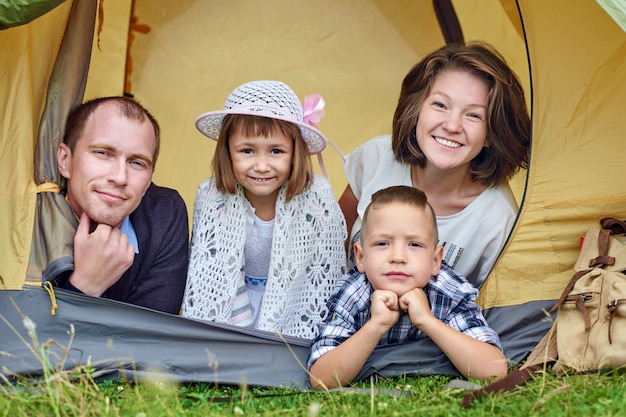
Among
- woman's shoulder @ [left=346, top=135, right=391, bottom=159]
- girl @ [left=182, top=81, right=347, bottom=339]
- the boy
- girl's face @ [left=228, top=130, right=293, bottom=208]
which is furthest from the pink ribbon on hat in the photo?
the boy

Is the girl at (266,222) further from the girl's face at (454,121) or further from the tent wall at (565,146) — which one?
the tent wall at (565,146)

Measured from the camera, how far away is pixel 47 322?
8.45ft

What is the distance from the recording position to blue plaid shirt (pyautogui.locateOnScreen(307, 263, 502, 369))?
2.62 meters

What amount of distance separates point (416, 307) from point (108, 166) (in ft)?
3.33

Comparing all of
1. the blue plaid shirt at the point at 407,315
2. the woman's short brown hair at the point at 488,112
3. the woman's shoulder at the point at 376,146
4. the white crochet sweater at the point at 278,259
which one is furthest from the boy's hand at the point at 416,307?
the woman's shoulder at the point at 376,146

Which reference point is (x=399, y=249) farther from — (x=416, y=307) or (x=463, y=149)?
(x=463, y=149)

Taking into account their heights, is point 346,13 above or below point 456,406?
above

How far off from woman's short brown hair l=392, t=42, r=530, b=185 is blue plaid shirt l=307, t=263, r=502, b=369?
565 mm

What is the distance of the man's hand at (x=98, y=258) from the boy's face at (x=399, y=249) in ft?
2.38

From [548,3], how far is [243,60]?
→ 52.6 inches

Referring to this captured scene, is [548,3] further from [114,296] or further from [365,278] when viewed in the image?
[114,296]

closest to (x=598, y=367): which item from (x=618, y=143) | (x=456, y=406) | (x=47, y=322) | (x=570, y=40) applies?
(x=456, y=406)

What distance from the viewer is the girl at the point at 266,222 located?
287 centimetres

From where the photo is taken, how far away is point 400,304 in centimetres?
257
